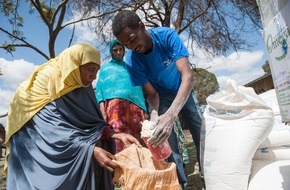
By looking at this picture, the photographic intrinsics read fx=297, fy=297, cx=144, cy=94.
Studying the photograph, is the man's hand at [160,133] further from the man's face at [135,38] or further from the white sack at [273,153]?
the white sack at [273,153]

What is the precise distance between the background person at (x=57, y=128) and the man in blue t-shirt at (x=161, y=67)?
26cm

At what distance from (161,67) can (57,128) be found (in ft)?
2.66

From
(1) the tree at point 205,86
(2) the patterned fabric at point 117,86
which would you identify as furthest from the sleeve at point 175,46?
(1) the tree at point 205,86

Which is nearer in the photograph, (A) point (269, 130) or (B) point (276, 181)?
(B) point (276, 181)

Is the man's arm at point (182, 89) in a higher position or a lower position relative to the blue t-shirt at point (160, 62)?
lower

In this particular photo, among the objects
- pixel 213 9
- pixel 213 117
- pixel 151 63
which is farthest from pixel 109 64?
pixel 213 9

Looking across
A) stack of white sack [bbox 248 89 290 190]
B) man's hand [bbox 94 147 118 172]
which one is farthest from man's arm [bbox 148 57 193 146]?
stack of white sack [bbox 248 89 290 190]

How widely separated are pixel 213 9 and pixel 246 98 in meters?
4.02

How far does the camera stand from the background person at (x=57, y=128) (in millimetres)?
1636

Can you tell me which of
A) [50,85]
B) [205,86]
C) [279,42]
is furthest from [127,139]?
[205,86]

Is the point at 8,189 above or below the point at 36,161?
below

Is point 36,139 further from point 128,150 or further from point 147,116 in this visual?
point 147,116

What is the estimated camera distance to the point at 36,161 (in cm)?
167

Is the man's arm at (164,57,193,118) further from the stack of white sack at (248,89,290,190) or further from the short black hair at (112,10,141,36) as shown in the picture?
the stack of white sack at (248,89,290,190)
